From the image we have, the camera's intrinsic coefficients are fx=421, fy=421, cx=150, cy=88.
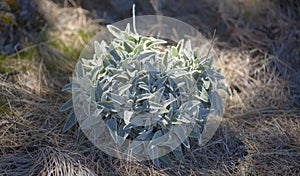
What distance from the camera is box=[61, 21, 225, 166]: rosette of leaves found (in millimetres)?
1846

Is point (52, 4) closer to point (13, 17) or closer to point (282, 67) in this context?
point (13, 17)

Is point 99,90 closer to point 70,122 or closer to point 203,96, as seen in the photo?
point 70,122

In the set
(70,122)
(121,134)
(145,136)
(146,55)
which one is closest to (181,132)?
(145,136)

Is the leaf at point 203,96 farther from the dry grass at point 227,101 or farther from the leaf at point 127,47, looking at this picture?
the leaf at point 127,47

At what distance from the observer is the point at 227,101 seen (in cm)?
245

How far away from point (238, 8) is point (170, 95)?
1477mm

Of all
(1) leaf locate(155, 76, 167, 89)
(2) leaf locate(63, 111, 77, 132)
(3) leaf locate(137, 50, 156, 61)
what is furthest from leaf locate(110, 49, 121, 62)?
(2) leaf locate(63, 111, 77, 132)

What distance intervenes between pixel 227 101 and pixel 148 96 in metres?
0.78

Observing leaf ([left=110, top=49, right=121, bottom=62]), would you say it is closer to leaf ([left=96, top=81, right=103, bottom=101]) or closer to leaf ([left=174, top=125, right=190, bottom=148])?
leaf ([left=96, top=81, right=103, bottom=101])

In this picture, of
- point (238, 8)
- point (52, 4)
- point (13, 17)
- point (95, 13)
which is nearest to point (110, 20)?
point (95, 13)

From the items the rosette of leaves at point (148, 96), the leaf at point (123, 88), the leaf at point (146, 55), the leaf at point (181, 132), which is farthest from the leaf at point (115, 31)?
the leaf at point (181, 132)

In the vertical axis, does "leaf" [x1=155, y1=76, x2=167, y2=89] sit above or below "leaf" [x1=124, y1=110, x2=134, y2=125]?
above

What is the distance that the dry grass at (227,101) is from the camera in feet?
6.33

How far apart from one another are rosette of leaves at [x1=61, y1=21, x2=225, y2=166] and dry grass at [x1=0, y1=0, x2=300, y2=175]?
0.14 meters
